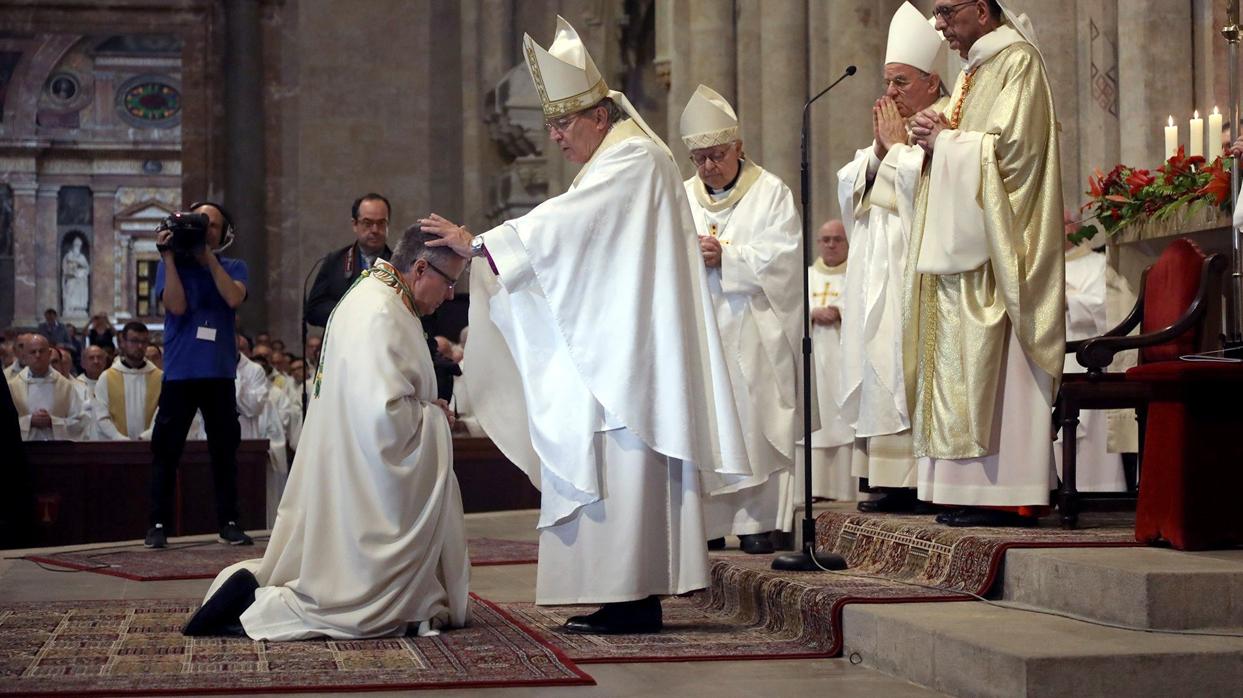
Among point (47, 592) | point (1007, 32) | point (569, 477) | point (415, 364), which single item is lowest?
point (47, 592)

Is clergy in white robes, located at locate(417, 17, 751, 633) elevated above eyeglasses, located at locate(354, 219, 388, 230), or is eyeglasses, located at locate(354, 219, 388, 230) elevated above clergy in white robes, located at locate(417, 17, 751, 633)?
eyeglasses, located at locate(354, 219, 388, 230)

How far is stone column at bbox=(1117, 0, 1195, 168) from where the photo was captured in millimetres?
7590

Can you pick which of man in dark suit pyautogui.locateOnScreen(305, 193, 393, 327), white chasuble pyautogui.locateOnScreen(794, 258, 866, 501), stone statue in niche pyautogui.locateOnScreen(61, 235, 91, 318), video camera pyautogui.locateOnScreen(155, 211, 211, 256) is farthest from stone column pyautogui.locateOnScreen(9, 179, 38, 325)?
white chasuble pyautogui.locateOnScreen(794, 258, 866, 501)

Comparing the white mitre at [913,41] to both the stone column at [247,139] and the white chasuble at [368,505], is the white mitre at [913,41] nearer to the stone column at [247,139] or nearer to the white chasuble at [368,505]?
the white chasuble at [368,505]

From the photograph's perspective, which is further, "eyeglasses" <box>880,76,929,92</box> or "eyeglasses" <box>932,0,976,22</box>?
"eyeglasses" <box>880,76,929,92</box>

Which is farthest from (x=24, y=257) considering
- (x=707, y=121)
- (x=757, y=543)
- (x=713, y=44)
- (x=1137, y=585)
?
(x=1137, y=585)

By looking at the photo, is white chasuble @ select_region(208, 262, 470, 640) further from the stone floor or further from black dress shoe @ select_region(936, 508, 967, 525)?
black dress shoe @ select_region(936, 508, 967, 525)

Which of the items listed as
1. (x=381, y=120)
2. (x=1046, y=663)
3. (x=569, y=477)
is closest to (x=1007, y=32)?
(x=569, y=477)

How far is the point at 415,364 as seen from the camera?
522cm

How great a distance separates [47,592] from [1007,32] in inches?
170

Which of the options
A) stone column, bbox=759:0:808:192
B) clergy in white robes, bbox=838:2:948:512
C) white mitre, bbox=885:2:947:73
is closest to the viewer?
clergy in white robes, bbox=838:2:948:512

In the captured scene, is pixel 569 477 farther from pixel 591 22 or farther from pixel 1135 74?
pixel 591 22

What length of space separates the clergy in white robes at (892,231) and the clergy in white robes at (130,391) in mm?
8286

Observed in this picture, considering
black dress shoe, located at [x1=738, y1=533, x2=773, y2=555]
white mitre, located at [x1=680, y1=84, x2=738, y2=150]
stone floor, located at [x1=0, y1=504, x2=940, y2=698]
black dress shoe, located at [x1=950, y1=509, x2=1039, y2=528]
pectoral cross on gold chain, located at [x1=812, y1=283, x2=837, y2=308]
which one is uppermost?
white mitre, located at [x1=680, y1=84, x2=738, y2=150]
